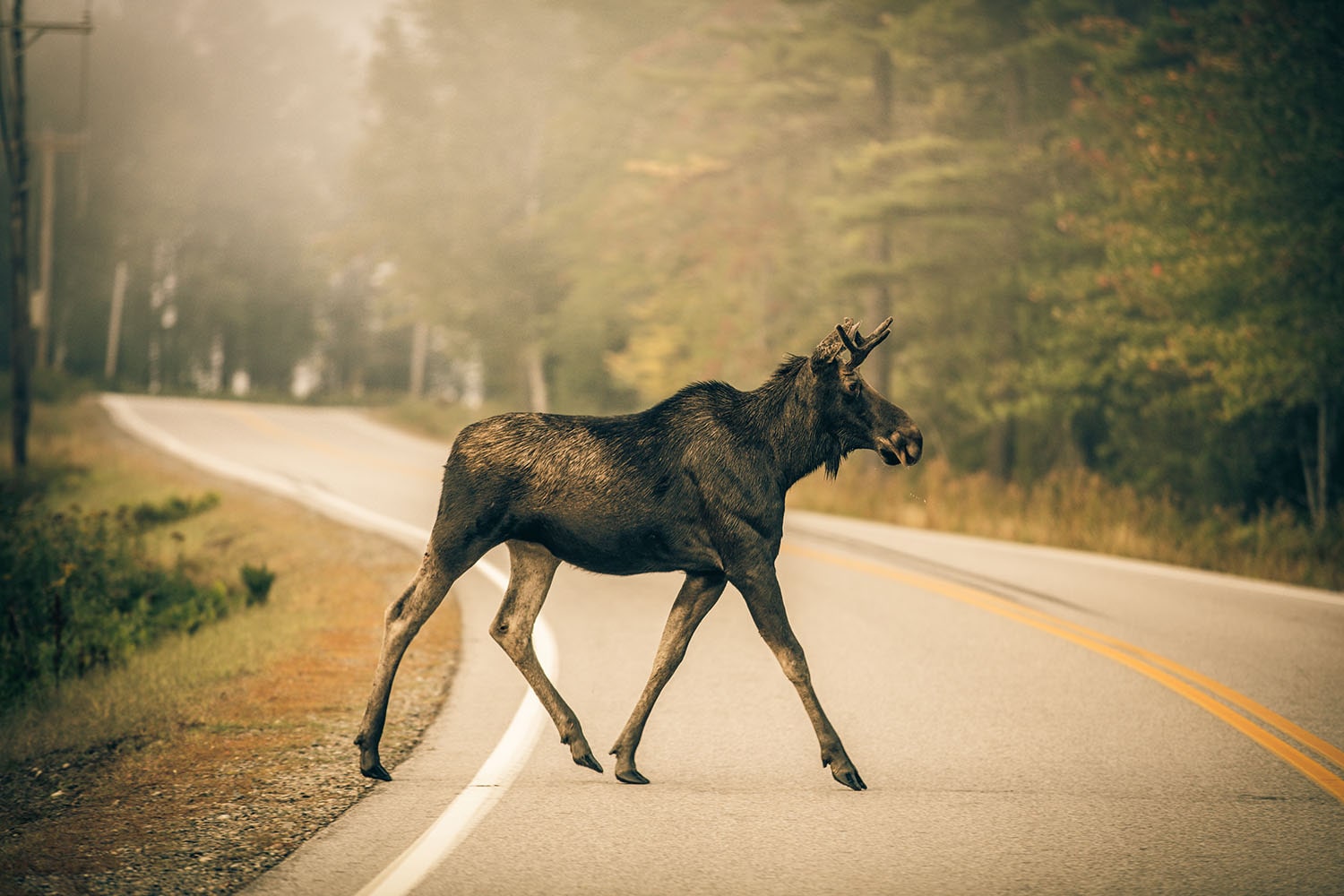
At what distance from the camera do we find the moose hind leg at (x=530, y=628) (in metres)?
5.37

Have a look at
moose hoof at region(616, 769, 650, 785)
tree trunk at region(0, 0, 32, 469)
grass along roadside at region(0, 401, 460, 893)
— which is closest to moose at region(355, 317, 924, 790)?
moose hoof at region(616, 769, 650, 785)

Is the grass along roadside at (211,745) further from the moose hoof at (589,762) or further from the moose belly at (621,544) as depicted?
the moose belly at (621,544)

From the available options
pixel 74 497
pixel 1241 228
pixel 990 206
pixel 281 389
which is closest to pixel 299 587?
pixel 74 497

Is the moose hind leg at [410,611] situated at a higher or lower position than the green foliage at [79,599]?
higher

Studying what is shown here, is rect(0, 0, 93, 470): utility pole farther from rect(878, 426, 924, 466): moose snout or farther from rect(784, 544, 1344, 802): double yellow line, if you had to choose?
rect(878, 426, 924, 466): moose snout

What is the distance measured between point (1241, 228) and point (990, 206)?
7001 mm

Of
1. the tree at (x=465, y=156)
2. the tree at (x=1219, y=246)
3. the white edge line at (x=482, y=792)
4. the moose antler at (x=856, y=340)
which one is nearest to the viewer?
the white edge line at (x=482, y=792)

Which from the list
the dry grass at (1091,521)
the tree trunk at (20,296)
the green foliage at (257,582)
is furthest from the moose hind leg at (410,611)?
the tree trunk at (20,296)

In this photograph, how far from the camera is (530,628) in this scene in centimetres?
544

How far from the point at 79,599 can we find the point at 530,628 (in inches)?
287

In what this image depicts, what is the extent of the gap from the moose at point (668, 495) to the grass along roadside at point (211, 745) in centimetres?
66

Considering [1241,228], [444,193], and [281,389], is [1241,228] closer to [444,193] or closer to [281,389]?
[444,193]

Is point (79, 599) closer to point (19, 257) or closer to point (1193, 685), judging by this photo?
point (1193, 685)

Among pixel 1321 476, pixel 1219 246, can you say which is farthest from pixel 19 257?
pixel 1321 476
